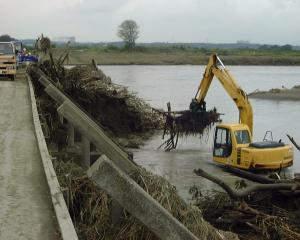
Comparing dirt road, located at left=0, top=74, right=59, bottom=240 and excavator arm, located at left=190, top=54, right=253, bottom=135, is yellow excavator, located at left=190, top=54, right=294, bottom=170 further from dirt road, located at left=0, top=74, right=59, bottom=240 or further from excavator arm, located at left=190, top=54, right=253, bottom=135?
dirt road, located at left=0, top=74, right=59, bottom=240

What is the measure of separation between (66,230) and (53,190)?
167 centimetres

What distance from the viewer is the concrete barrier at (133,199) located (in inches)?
210

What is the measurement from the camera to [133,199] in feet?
18.2

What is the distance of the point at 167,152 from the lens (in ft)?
89.2

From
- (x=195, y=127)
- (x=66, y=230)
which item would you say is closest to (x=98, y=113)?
(x=195, y=127)

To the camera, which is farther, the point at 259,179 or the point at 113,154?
the point at 259,179

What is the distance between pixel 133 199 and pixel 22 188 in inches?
128

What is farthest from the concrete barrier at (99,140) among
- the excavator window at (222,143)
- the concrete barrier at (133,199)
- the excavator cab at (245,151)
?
the excavator window at (222,143)

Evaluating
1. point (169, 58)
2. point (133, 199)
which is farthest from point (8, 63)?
point (169, 58)

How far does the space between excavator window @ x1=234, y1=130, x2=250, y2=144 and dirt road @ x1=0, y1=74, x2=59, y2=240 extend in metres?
8.65

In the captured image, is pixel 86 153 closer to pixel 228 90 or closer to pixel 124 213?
pixel 124 213

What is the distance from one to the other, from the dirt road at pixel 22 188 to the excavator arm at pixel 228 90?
10826 mm

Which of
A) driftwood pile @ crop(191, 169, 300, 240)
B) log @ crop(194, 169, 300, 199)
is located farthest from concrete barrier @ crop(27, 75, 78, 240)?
log @ crop(194, 169, 300, 199)

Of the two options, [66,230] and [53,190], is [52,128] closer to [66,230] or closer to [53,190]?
[53,190]
